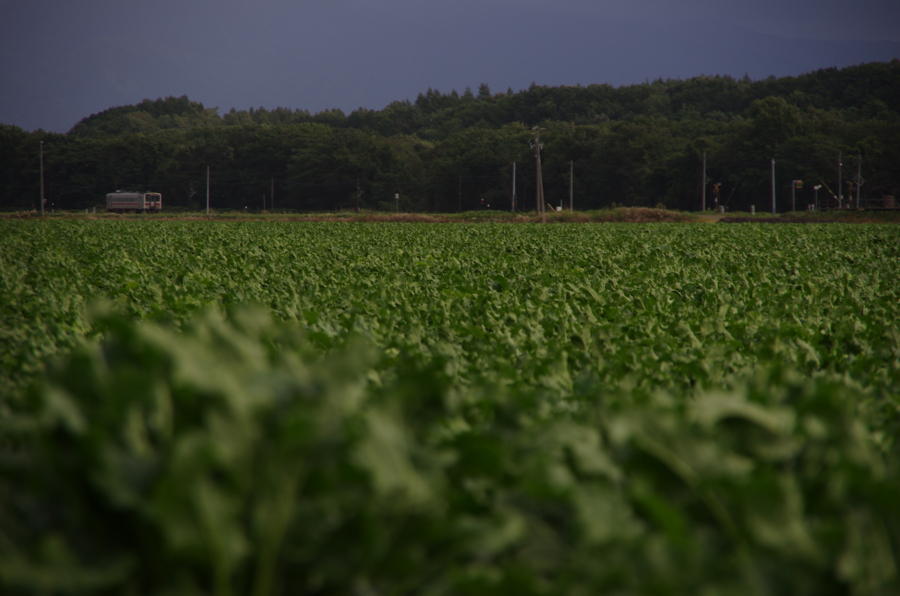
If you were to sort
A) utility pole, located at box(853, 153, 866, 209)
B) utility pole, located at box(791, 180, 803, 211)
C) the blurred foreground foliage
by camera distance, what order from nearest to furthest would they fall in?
the blurred foreground foliage
utility pole, located at box(791, 180, 803, 211)
utility pole, located at box(853, 153, 866, 209)

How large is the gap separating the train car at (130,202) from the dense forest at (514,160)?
33.8 ft

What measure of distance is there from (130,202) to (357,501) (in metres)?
100

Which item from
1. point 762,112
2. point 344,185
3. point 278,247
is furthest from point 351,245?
point 344,185

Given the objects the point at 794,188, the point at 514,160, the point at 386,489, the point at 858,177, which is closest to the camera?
the point at 386,489

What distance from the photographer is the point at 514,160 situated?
95.6 meters

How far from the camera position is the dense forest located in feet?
266

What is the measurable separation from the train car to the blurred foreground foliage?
9886cm

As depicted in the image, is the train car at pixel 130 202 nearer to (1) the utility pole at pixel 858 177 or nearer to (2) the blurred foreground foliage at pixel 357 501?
(1) the utility pole at pixel 858 177

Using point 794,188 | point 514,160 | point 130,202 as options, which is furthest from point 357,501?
point 130,202

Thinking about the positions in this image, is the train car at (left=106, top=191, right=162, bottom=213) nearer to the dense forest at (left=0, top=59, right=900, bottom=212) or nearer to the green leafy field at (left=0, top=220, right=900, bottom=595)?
the dense forest at (left=0, top=59, right=900, bottom=212)

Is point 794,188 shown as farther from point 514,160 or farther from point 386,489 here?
point 386,489

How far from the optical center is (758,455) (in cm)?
155

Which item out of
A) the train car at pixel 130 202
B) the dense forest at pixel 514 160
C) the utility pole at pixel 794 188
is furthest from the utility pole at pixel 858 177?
the train car at pixel 130 202

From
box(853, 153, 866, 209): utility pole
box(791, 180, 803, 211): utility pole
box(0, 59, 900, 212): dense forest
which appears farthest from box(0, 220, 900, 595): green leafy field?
box(0, 59, 900, 212): dense forest
